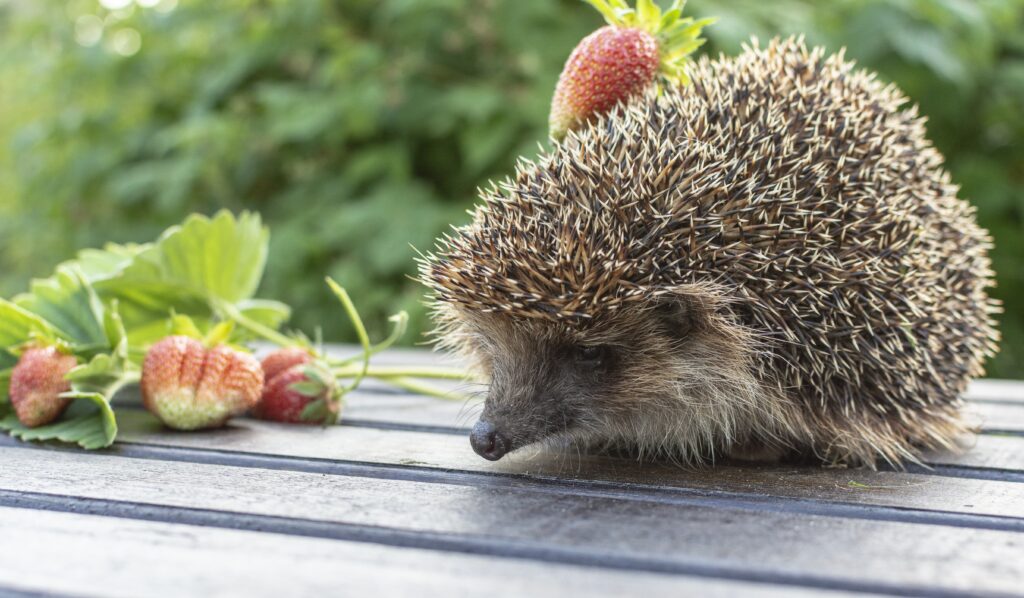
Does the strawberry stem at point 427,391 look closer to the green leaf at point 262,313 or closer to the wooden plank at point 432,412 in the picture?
the wooden plank at point 432,412

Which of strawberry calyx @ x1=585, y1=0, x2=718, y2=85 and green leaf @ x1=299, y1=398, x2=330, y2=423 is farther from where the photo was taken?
green leaf @ x1=299, y1=398, x2=330, y2=423

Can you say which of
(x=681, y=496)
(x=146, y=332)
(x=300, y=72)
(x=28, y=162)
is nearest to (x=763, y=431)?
(x=681, y=496)

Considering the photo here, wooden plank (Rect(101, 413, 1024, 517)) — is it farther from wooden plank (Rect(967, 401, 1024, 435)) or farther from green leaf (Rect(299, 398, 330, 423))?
wooden plank (Rect(967, 401, 1024, 435))

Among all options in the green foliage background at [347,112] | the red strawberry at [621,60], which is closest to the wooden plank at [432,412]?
the red strawberry at [621,60]

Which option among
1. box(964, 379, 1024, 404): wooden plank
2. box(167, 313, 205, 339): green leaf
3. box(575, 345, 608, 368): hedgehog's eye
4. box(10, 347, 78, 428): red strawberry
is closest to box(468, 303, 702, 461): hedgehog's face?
box(575, 345, 608, 368): hedgehog's eye

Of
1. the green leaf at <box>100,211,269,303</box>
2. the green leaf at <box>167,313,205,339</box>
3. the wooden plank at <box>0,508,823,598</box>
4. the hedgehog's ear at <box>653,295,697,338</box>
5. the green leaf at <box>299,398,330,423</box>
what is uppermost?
the green leaf at <box>100,211,269,303</box>

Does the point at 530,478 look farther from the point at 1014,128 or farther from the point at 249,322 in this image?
the point at 1014,128

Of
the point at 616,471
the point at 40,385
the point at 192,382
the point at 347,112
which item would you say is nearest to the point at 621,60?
the point at 616,471
